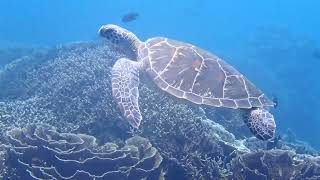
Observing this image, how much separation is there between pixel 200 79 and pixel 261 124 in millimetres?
1357

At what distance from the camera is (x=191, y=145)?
6223 millimetres

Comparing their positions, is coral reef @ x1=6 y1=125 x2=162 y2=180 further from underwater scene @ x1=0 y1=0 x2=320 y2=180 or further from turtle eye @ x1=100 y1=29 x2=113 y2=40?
turtle eye @ x1=100 y1=29 x2=113 y2=40

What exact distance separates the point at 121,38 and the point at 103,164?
10.8 ft

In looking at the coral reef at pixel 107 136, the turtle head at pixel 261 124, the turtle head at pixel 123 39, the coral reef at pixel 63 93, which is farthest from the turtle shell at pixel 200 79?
the coral reef at pixel 63 93

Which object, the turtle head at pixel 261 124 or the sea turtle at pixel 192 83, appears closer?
the turtle head at pixel 261 124

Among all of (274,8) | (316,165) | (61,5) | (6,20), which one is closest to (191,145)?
(316,165)

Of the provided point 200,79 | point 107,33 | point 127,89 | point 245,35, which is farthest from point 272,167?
point 245,35

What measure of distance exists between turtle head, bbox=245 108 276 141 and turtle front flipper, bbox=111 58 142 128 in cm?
192

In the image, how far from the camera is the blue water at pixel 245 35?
22.7m

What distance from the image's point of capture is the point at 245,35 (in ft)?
147

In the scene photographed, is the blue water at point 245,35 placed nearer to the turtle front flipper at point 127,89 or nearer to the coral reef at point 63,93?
the coral reef at point 63,93

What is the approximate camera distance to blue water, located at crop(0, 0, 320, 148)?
22.7 meters

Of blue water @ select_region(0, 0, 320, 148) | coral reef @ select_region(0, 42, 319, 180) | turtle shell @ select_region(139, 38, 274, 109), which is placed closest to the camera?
coral reef @ select_region(0, 42, 319, 180)

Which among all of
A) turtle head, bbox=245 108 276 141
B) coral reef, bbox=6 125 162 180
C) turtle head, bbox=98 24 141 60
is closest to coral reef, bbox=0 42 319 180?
coral reef, bbox=6 125 162 180
